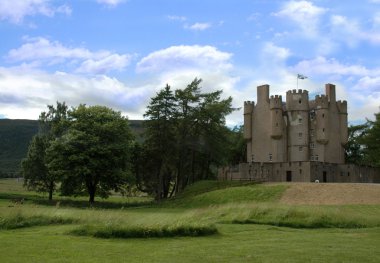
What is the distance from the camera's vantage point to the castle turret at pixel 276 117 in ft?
245

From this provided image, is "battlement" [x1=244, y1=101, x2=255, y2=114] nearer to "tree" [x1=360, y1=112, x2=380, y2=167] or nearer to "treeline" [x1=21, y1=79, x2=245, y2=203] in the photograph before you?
"treeline" [x1=21, y1=79, x2=245, y2=203]

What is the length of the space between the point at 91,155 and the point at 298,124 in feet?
110

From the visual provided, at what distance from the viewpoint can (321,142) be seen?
74062 mm

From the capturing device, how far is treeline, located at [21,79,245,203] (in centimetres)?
5881

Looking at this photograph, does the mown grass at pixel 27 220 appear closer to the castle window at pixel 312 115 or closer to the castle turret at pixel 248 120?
Answer: the castle turret at pixel 248 120

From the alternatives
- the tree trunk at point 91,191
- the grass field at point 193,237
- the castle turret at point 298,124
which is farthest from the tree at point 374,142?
the grass field at point 193,237

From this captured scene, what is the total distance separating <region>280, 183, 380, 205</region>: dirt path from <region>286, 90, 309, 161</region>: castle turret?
2119cm

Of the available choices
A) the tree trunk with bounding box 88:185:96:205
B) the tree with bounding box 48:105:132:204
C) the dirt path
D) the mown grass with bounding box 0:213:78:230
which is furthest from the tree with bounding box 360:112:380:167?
the mown grass with bounding box 0:213:78:230

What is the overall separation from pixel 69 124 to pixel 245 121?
2923 centimetres

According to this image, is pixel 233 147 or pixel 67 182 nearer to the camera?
pixel 67 182

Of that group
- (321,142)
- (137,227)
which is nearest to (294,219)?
(137,227)

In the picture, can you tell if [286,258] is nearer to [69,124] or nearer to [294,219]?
[294,219]

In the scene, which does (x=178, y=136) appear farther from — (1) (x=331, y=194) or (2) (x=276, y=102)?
(1) (x=331, y=194)

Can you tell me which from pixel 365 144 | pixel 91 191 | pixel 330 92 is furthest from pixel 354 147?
pixel 91 191
